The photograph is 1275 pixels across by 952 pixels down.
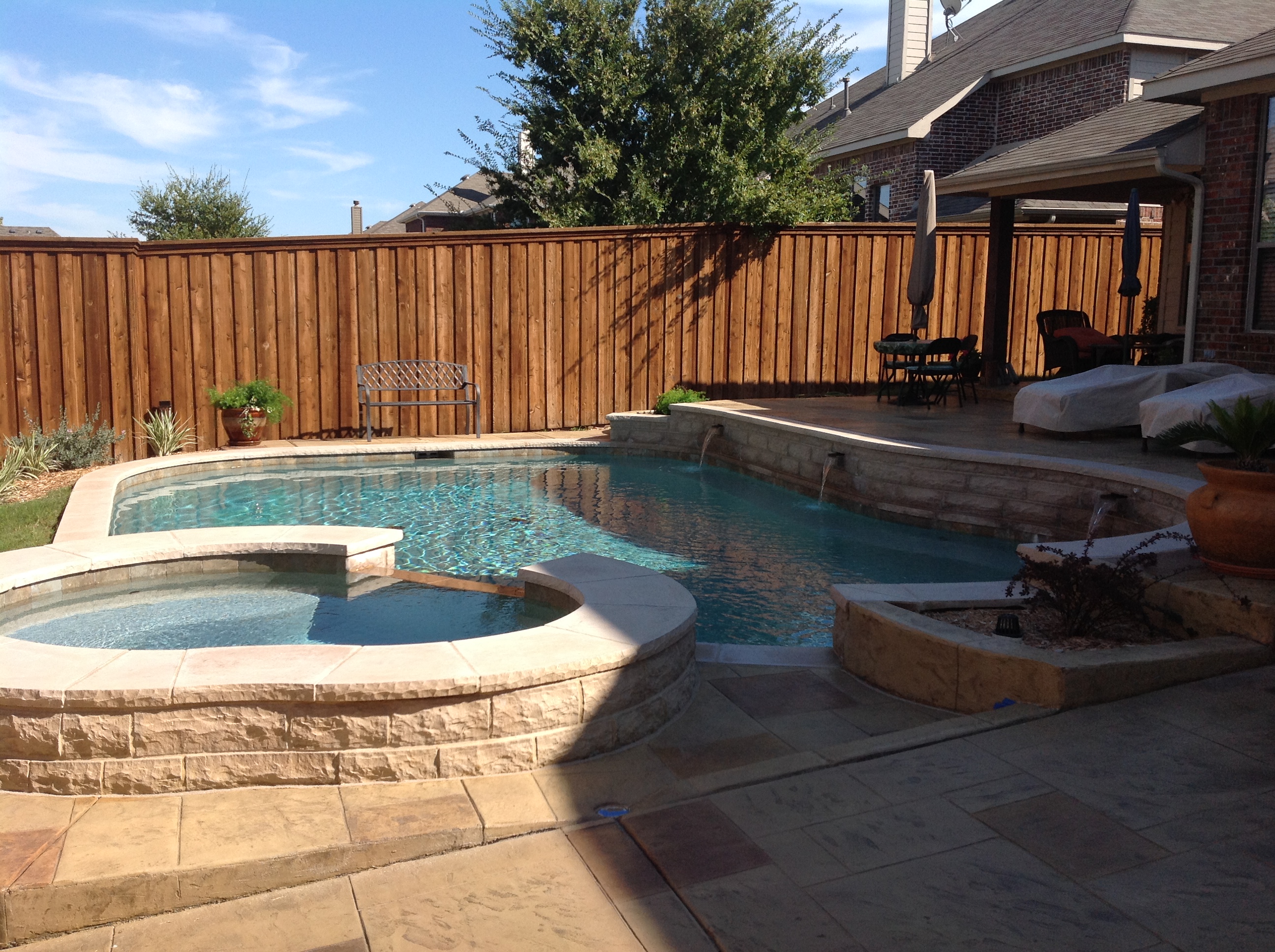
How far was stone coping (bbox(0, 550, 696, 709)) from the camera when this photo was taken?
3.12 meters

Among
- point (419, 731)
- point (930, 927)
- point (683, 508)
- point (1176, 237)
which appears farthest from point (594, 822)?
point (1176, 237)

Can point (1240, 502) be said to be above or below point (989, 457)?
above

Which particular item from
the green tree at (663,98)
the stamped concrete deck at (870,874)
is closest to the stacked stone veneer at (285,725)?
the stamped concrete deck at (870,874)

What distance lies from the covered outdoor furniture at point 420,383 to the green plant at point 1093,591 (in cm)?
834

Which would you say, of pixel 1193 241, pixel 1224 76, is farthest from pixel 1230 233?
pixel 1224 76

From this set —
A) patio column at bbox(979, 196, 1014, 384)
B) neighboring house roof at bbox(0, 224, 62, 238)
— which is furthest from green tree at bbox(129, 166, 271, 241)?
patio column at bbox(979, 196, 1014, 384)

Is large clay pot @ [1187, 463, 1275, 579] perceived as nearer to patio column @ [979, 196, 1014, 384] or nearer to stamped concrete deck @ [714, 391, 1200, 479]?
stamped concrete deck @ [714, 391, 1200, 479]

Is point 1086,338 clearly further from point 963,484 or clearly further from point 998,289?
point 963,484

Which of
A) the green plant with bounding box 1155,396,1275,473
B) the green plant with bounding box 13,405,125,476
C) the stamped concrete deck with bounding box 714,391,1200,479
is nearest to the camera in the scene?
the green plant with bounding box 1155,396,1275,473

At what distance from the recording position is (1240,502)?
4.17 m

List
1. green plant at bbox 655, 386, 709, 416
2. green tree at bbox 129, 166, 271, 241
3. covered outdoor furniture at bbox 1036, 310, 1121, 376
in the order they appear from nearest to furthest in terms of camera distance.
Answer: covered outdoor furniture at bbox 1036, 310, 1121, 376, green plant at bbox 655, 386, 709, 416, green tree at bbox 129, 166, 271, 241

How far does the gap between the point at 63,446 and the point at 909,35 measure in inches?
741

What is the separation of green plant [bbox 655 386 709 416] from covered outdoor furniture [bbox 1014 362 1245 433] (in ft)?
13.7

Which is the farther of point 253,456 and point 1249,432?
point 253,456
